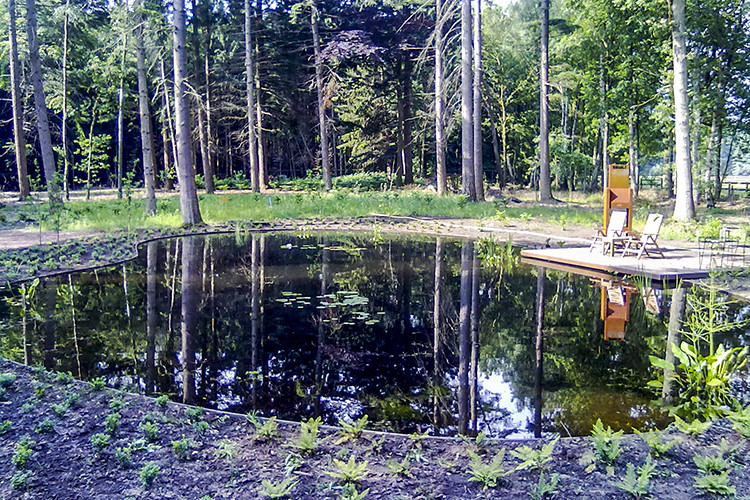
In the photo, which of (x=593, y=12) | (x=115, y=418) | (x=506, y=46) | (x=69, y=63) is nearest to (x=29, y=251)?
(x=115, y=418)

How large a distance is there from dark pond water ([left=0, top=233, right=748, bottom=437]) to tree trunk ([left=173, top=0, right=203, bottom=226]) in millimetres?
5383

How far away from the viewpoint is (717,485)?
3160 millimetres

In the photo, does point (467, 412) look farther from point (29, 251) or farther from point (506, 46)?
point (506, 46)

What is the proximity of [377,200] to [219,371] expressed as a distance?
16.5 meters

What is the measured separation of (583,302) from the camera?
7898 mm

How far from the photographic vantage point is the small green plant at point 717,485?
3.16 meters

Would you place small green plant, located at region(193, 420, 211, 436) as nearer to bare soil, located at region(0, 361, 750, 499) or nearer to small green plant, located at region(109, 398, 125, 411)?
bare soil, located at region(0, 361, 750, 499)

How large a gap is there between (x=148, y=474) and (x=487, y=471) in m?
1.90

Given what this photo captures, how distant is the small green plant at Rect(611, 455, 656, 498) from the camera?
313 centimetres

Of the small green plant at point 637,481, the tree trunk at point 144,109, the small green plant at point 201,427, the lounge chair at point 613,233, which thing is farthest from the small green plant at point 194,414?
the tree trunk at point 144,109

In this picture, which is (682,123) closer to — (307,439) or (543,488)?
(543,488)

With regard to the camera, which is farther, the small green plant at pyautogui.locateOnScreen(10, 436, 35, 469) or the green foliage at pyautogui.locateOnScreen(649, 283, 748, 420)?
the green foliage at pyautogui.locateOnScreen(649, 283, 748, 420)

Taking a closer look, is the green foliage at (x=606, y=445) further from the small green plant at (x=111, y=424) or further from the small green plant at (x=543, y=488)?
the small green plant at (x=111, y=424)

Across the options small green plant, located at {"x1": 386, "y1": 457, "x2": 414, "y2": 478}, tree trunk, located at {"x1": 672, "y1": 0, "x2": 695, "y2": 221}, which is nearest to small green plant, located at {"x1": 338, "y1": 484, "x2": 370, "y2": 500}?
small green plant, located at {"x1": 386, "y1": 457, "x2": 414, "y2": 478}
